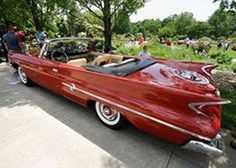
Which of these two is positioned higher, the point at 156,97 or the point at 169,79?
the point at 169,79

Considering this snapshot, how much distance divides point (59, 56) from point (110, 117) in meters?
2.02

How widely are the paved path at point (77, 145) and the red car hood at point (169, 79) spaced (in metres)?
0.89

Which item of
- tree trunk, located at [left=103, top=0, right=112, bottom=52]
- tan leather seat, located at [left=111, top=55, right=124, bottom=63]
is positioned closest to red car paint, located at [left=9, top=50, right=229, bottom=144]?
tan leather seat, located at [left=111, top=55, right=124, bottom=63]

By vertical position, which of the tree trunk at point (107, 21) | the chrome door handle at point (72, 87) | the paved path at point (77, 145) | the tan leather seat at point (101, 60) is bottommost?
the paved path at point (77, 145)

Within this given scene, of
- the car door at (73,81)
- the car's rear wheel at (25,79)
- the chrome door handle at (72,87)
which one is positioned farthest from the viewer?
the car's rear wheel at (25,79)

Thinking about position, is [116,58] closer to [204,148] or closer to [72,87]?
[72,87]

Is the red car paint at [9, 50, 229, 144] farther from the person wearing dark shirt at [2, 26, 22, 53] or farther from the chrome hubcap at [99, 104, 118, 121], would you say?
the person wearing dark shirt at [2, 26, 22, 53]

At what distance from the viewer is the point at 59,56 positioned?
14.0 feet

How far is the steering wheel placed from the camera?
4141 millimetres

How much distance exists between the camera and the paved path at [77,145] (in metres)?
2.45

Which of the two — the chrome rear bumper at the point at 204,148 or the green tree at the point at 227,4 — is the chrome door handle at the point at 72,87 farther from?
the green tree at the point at 227,4

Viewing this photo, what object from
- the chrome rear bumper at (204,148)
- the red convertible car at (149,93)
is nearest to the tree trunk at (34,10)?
the red convertible car at (149,93)

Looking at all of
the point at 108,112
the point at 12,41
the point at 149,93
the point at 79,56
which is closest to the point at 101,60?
the point at 79,56

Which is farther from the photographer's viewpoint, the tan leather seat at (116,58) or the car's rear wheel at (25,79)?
the car's rear wheel at (25,79)
